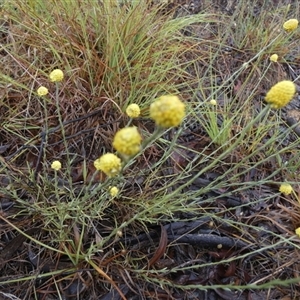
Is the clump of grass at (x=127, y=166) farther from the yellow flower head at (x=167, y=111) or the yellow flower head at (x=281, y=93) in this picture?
the yellow flower head at (x=167, y=111)

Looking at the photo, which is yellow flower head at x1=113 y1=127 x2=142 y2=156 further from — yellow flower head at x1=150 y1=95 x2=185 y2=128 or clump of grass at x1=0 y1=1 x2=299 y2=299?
clump of grass at x1=0 y1=1 x2=299 y2=299

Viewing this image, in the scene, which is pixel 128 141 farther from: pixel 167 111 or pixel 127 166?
pixel 127 166

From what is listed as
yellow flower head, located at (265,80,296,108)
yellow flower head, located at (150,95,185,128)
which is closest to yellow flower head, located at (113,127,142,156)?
yellow flower head, located at (150,95,185,128)

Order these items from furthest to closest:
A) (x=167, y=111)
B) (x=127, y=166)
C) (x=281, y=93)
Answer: (x=127, y=166) < (x=281, y=93) < (x=167, y=111)

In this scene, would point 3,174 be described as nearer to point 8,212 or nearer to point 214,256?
point 8,212

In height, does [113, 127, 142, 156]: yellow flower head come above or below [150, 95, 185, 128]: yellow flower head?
below

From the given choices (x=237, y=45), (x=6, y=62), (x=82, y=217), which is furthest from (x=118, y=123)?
(x=237, y=45)

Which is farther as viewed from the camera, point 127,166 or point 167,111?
point 127,166

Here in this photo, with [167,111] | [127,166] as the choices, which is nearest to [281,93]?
[167,111]

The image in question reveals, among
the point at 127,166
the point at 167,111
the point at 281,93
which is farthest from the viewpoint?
the point at 127,166

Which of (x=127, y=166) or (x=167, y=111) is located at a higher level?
(x=167, y=111)

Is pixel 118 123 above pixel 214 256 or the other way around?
above
